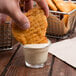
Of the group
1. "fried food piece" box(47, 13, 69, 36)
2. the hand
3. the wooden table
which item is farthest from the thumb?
"fried food piece" box(47, 13, 69, 36)

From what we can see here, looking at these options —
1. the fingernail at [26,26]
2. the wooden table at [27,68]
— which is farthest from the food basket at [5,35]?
the fingernail at [26,26]

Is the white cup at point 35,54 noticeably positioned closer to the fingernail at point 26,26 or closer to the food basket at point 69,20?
the fingernail at point 26,26

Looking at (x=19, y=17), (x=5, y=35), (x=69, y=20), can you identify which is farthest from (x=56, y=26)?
(x=19, y=17)

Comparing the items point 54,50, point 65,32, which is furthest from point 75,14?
point 54,50

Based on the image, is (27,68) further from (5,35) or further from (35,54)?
(5,35)

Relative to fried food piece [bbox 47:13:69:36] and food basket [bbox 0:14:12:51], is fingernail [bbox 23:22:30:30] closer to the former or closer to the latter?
food basket [bbox 0:14:12:51]

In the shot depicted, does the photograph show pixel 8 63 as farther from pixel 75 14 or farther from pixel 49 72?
pixel 75 14
